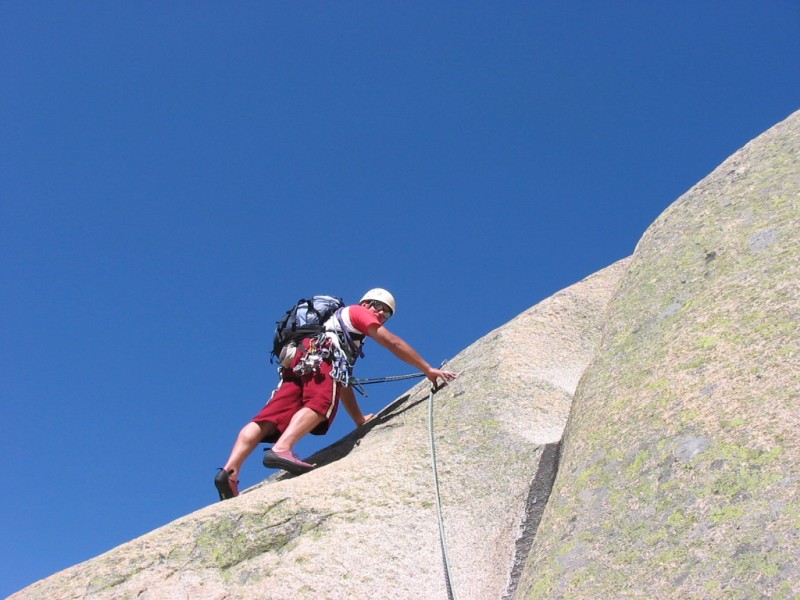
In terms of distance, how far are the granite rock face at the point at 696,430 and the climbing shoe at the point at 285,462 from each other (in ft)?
10.7

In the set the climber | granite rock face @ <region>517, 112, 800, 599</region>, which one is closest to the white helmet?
the climber

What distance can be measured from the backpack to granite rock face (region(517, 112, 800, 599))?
372 centimetres

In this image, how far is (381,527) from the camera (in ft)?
25.4

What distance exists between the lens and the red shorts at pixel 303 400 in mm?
9867

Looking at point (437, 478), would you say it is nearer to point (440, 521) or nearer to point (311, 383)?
point (440, 521)

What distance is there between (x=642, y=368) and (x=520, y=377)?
10.0ft

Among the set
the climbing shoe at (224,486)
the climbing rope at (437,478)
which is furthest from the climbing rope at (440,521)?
the climbing shoe at (224,486)

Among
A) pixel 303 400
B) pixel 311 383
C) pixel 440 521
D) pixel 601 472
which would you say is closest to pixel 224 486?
pixel 303 400

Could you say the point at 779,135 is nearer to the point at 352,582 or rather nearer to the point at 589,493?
the point at 589,493

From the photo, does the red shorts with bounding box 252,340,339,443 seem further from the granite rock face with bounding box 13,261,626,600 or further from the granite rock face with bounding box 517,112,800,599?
the granite rock face with bounding box 517,112,800,599

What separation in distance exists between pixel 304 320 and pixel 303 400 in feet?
3.38

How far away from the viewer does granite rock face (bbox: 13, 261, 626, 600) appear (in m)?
7.17

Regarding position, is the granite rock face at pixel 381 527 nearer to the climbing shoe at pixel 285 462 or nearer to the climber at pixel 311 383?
the climbing shoe at pixel 285 462

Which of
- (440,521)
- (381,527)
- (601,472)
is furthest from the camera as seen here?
(381,527)
